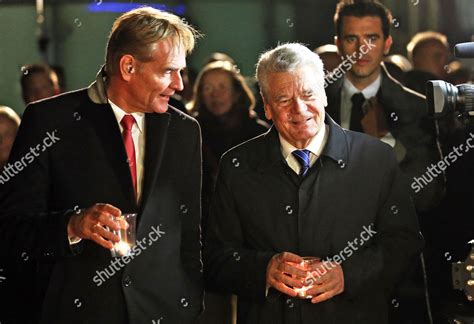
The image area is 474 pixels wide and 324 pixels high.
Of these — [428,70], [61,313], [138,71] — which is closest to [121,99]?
[138,71]

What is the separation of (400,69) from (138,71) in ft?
3.86

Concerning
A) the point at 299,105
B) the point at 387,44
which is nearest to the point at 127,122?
the point at 299,105

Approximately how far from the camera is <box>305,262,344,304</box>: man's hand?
2.80m

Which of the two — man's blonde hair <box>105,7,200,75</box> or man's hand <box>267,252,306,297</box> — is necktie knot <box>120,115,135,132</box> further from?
man's hand <box>267,252,306,297</box>

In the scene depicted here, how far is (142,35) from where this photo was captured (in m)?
3.07

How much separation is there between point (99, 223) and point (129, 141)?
484mm

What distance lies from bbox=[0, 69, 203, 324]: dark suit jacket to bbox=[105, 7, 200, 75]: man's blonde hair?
13cm

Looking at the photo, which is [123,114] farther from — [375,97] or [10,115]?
[375,97]

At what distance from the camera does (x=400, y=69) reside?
3537 mm

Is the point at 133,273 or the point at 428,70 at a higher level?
the point at 428,70

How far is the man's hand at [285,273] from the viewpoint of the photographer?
A: 2.79 meters

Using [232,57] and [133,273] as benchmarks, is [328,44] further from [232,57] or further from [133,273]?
[133,273]

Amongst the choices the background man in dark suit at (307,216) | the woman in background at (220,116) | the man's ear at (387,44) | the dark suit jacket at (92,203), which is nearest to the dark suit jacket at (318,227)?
the background man in dark suit at (307,216)

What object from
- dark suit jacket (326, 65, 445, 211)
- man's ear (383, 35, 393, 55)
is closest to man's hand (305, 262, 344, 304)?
dark suit jacket (326, 65, 445, 211)
